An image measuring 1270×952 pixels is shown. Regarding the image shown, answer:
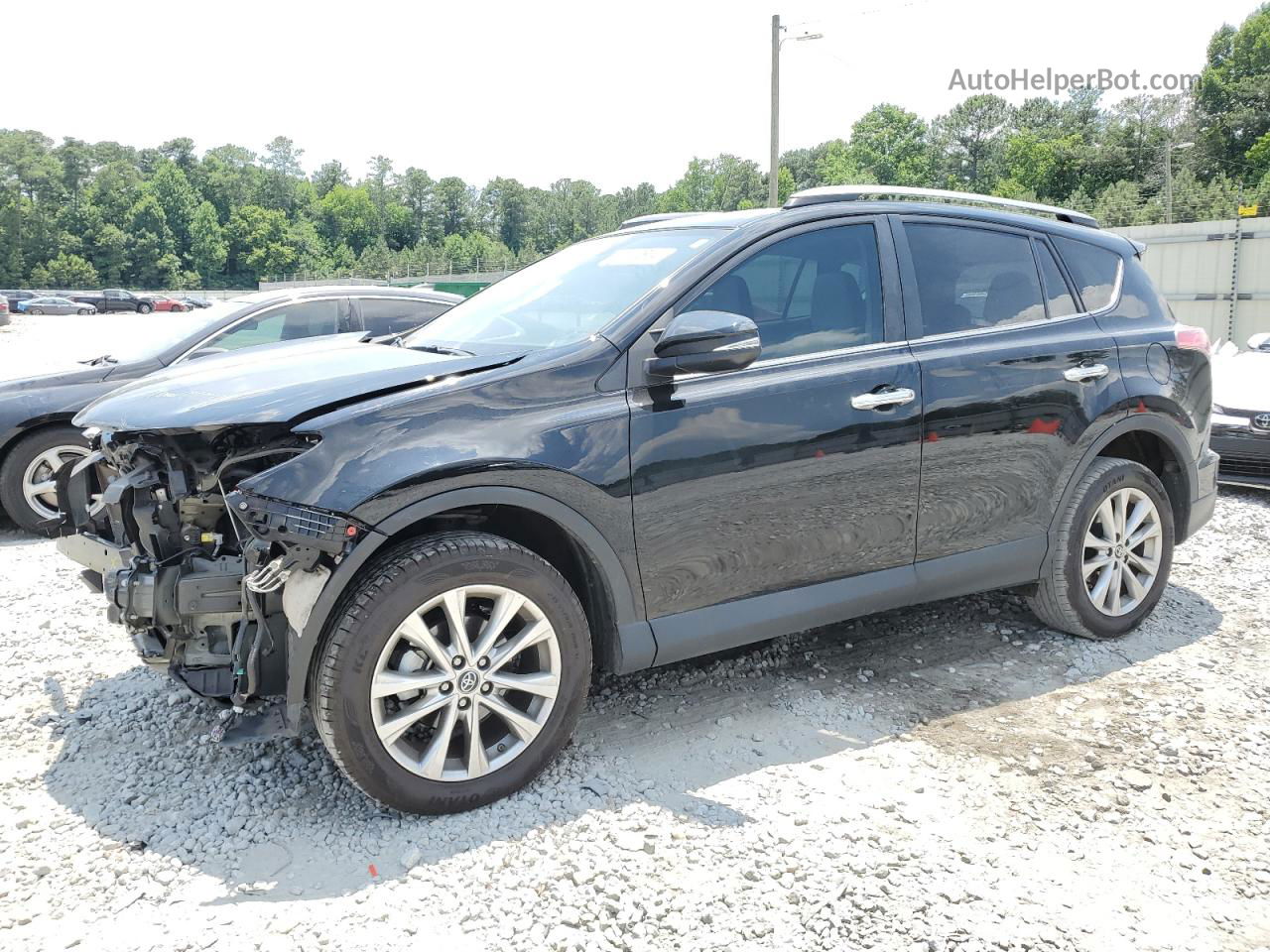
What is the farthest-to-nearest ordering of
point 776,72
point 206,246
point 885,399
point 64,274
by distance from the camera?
point 206,246, point 64,274, point 776,72, point 885,399

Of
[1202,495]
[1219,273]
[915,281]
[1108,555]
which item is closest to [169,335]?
[915,281]

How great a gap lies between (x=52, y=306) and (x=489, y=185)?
99.8 meters

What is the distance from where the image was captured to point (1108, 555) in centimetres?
455

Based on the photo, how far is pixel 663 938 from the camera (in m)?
2.57

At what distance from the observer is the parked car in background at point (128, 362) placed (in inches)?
253

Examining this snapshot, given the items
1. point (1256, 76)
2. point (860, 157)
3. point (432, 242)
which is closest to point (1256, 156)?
point (1256, 76)

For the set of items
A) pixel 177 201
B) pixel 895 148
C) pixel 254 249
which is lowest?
pixel 254 249

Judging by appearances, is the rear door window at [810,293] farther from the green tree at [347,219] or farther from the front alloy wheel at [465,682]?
the green tree at [347,219]

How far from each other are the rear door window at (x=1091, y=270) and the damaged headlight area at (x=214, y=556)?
134 inches

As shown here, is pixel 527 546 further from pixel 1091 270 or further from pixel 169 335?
pixel 169 335

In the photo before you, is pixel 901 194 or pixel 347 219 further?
pixel 347 219

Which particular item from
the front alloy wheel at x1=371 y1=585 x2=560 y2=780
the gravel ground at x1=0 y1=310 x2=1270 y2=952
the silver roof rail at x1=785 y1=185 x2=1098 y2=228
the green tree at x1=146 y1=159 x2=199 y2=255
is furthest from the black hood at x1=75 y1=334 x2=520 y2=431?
the green tree at x1=146 y1=159 x2=199 y2=255

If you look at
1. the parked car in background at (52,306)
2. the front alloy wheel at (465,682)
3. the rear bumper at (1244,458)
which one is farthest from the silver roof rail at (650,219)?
the parked car in background at (52,306)

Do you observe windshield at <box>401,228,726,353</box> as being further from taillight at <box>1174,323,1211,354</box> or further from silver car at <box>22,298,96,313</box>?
silver car at <box>22,298,96,313</box>
